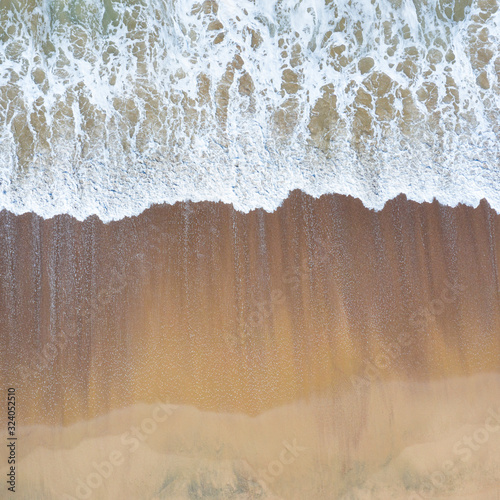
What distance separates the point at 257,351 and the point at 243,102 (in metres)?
1.68

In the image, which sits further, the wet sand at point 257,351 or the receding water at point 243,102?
the receding water at point 243,102

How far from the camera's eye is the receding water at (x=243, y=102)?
2.60 metres

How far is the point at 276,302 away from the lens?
2.49 m

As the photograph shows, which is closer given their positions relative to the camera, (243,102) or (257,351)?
(257,351)

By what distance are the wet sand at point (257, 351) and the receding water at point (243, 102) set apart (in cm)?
22

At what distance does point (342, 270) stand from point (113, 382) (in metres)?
1.63

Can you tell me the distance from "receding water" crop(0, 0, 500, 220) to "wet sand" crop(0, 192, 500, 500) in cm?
22

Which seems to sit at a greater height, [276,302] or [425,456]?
[276,302]

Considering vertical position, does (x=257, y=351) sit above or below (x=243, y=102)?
below

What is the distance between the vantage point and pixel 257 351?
2.46 m

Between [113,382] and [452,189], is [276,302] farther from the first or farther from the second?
[452,189]

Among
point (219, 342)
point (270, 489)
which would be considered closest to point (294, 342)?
point (219, 342)

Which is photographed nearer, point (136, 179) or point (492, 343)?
point (492, 343)

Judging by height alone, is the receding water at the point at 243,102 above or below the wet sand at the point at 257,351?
above
